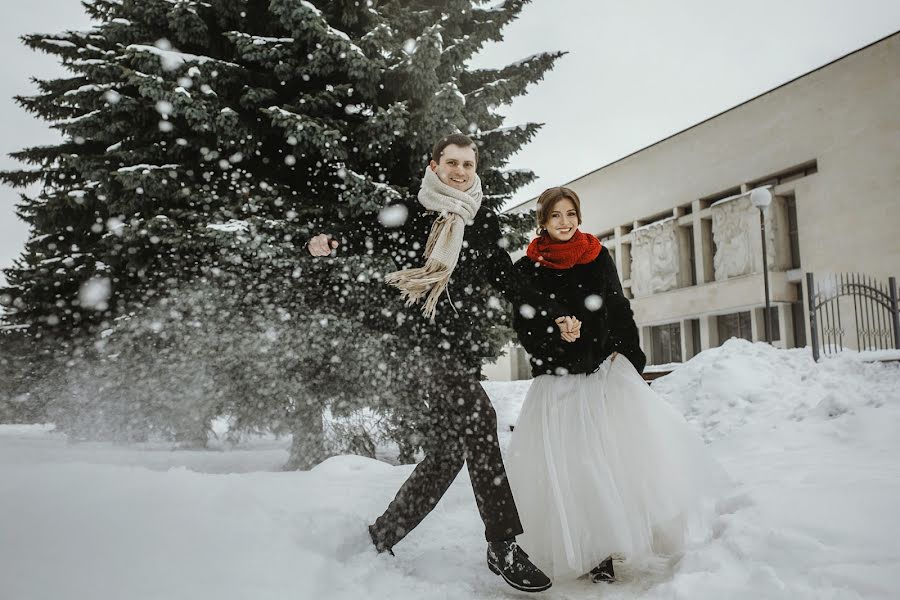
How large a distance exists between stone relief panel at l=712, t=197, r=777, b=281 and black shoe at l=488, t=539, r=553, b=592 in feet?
75.9

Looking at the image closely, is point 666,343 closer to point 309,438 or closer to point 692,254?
point 692,254

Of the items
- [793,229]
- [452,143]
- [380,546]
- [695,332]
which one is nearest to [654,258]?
[695,332]

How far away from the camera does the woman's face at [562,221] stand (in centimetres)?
322

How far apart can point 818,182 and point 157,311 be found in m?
22.0

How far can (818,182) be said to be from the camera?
2117 centimetres

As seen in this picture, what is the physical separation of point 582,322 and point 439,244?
0.82 meters

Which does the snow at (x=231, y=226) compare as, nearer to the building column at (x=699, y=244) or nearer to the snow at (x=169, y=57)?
the snow at (x=169, y=57)

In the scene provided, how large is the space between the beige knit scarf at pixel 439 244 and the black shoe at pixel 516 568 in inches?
43.2

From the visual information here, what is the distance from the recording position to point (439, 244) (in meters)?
2.96

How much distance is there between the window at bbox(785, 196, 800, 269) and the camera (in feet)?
74.3

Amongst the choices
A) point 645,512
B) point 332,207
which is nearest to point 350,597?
point 645,512

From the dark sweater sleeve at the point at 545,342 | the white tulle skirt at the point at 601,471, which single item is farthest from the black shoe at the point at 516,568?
the dark sweater sleeve at the point at 545,342

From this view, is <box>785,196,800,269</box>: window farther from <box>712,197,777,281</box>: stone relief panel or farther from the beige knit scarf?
the beige knit scarf

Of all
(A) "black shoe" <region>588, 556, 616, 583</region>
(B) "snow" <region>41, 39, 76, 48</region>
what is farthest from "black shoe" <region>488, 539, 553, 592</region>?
(B) "snow" <region>41, 39, 76, 48</region>
